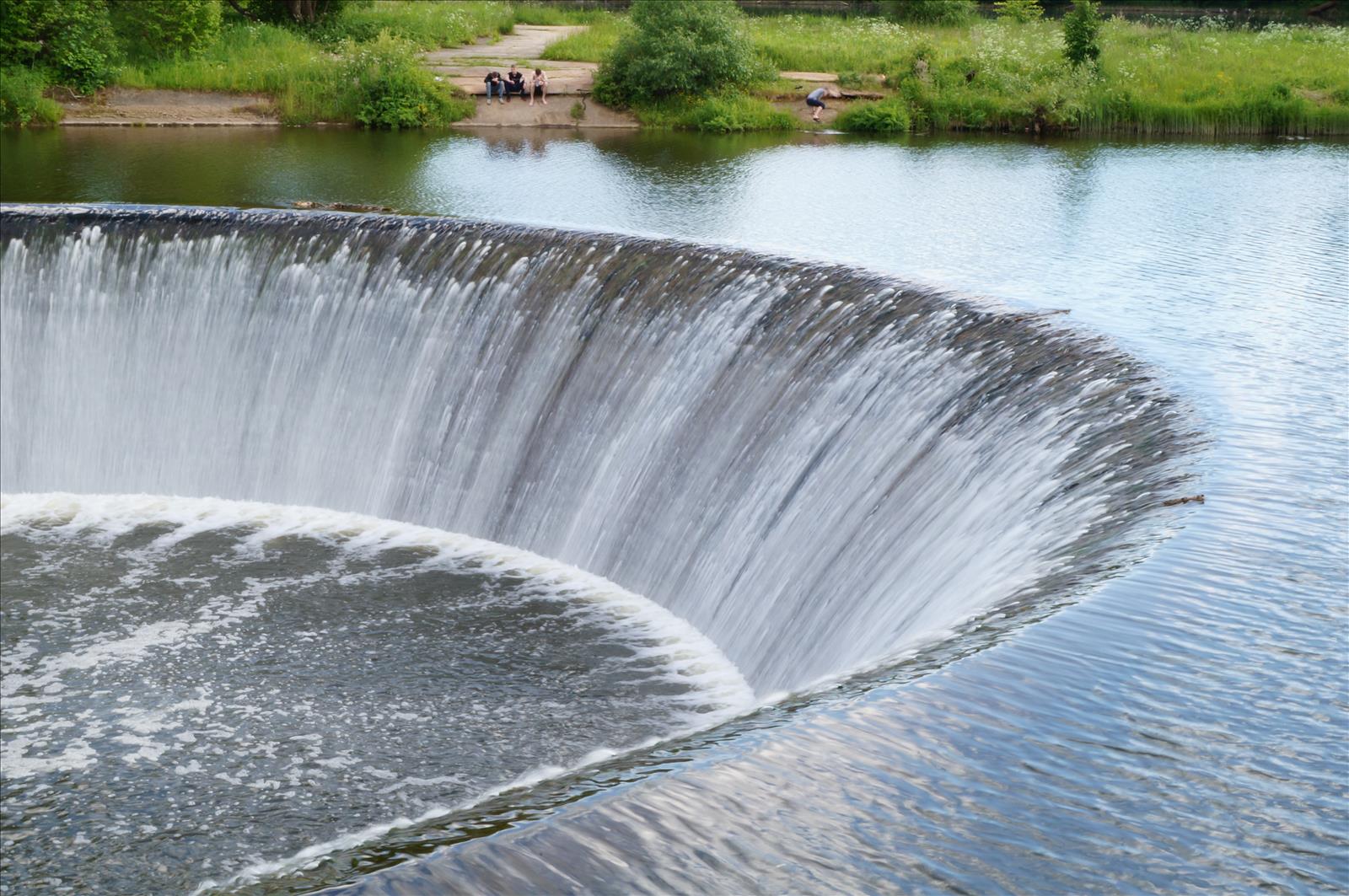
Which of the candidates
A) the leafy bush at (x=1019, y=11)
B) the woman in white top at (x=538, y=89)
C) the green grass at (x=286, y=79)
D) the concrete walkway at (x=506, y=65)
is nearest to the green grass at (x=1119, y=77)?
the leafy bush at (x=1019, y=11)

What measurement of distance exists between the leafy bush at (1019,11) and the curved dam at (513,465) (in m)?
25.7

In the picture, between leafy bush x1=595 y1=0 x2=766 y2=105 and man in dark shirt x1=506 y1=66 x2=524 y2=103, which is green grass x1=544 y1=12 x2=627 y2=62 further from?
man in dark shirt x1=506 y1=66 x2=524 y2=103

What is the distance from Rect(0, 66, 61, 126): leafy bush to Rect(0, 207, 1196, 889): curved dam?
1267cm

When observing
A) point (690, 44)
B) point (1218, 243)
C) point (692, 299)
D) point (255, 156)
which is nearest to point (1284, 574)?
point (692, 299)

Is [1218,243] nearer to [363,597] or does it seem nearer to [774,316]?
[774,316]

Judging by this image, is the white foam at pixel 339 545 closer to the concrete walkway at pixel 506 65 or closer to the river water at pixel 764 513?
the river water at pixel 764 513

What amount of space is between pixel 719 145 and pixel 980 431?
16655 millimetres

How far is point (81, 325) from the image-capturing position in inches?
556

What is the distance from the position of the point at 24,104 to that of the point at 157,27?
456cm

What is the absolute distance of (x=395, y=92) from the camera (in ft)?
89.6

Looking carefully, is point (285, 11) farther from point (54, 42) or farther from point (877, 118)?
point (877, 118)

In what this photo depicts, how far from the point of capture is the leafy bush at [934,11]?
127ft

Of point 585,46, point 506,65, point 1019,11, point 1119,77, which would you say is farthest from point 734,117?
point 1019,11

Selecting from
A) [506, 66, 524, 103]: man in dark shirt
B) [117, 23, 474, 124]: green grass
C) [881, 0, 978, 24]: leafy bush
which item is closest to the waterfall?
[117, 23, 474, 124]: green grass
